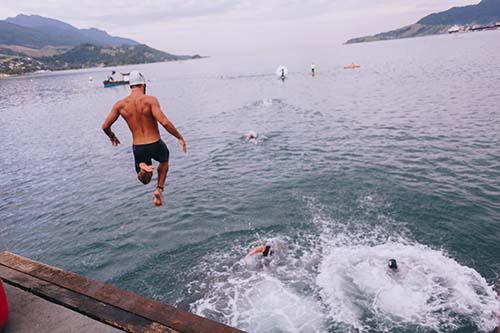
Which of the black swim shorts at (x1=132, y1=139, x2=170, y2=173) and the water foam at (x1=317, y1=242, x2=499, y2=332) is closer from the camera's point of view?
the black swim shorts at (x1=132, y1=139, x2=170, y2=173)

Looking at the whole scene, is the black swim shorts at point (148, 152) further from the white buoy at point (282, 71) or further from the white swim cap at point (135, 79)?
the white buoy at point (282, 71)

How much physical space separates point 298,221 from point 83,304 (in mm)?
11687

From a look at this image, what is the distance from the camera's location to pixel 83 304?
16.8ft

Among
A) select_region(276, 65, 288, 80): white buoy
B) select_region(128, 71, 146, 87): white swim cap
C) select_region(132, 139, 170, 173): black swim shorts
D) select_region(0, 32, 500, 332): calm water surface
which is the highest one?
select_region(128, 71, 146, 87): white swim cap

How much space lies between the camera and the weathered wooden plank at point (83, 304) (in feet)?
15.2

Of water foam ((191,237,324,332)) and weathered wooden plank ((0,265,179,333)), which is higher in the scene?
weathered wooden plank ((0,265,179,333))

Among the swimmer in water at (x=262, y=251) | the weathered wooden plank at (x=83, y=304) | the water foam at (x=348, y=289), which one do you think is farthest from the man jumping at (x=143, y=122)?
the swimmer in water at (x=262, y=251)

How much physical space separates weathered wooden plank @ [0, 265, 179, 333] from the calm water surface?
5.99 metres

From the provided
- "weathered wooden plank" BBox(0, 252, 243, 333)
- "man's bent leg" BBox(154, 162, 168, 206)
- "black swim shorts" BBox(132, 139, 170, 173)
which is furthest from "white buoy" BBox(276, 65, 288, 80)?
"weathered wooden plank" BBox(0, 252, 243, 333)

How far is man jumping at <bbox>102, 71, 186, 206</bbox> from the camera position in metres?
6.17

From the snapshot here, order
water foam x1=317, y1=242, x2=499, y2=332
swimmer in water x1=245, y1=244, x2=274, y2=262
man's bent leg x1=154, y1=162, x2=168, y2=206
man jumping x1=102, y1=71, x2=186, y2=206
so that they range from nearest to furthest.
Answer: man jumping x1=102, y1=71, x2=186, y2=206, man's bent leg x1=154, y1=162, x2=168, y2=206, water foam x1=317, y1=242, x2=499, y2=332, swimmer in water x1=245, y1=244, x2=274, y2=262

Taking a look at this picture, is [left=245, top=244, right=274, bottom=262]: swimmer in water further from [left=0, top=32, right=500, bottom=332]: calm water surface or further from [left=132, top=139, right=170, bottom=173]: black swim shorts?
[left=132, top=139, right=170, bottom=173]: black swim shorts

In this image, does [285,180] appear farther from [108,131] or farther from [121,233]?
[108,131]

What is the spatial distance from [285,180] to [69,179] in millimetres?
16250
